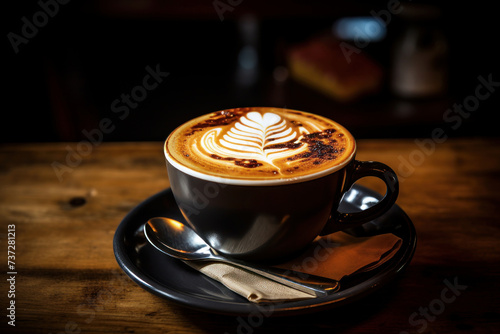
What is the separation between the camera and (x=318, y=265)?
1.56 feet

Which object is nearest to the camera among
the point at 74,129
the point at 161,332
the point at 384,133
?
the point at 161,332

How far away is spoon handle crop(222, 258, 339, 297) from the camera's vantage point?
1.37ft

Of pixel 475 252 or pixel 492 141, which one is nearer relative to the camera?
pixel 475 252

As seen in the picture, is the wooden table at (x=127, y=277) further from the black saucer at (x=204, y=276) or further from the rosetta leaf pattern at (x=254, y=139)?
the rosetta leaf pattern at (x=254, y=139)

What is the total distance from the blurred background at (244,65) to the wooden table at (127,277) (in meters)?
0.72

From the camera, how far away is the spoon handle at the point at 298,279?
16.5 inches

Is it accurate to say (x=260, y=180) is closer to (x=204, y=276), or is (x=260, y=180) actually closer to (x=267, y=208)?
(x=267, y=208)

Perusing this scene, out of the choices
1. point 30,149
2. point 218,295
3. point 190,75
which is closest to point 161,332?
point 218,295

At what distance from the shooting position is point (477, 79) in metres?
1.78

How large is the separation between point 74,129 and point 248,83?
862 millimetres

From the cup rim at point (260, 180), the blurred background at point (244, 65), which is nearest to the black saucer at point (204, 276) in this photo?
the cup rim at point (260, 180)

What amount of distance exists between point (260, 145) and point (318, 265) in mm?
155

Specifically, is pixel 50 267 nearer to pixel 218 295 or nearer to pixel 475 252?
pixel 218 295

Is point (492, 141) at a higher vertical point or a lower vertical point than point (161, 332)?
lower
